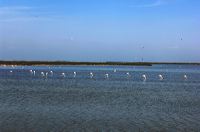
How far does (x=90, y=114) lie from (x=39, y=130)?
5.90 metres

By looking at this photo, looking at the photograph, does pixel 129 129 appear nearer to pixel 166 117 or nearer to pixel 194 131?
pixel 194 131

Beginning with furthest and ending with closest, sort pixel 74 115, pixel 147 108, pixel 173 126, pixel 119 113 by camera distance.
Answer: pixel 147 108 → pixel 119 113 → pixel 74 115 → pixel 173 126

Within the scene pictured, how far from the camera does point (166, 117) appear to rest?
910 inches

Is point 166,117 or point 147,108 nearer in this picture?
point 166,117

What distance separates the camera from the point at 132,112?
24.9 meters

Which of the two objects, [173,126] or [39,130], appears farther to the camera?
[173,126]

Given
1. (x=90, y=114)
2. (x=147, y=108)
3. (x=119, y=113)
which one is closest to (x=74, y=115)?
(x=90, y=114)

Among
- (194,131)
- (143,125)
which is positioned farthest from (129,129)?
(194,131)

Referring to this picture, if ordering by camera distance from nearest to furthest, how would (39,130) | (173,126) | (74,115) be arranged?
(39,130)
(173,126)
(74,115)

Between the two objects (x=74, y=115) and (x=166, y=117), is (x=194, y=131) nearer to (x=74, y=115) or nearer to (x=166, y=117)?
(x=166, y=117)

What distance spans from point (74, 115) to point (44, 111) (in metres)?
2.24

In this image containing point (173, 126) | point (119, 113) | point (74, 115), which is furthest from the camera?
point (119, 113)

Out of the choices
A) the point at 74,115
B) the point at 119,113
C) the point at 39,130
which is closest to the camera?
the point at 39,130

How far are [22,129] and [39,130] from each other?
2.45ft
